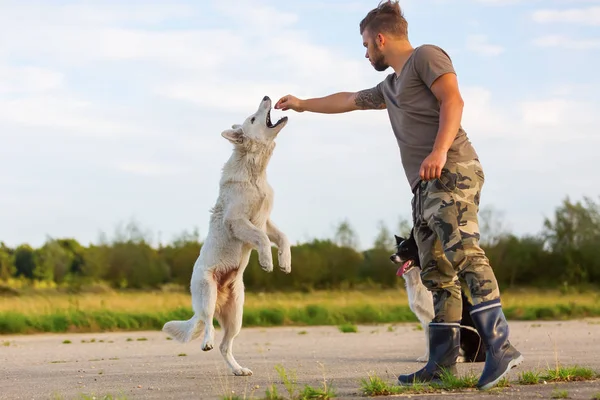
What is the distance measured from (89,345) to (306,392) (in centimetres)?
1150

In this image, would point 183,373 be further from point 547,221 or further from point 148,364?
point 547,221

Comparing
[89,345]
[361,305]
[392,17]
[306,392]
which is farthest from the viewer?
[361,305]

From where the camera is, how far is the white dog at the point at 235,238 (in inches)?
328

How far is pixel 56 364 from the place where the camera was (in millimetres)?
11023

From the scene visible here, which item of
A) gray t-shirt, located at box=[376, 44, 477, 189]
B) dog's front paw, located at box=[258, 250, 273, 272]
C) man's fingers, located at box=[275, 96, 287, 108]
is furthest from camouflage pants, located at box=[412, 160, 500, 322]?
dog's front paw, located at box=[258, 250, 273, 272]

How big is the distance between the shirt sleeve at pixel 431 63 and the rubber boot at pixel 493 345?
172cm

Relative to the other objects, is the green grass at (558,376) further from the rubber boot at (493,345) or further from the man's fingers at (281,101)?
the man's fingers at (281,101)

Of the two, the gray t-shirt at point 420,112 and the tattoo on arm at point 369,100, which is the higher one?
the tattoo on arm at point 369,100

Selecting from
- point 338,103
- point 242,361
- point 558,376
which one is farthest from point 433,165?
point 242,361

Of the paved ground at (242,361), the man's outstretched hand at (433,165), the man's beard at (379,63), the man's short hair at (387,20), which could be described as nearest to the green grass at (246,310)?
the paved ground at (242,361)

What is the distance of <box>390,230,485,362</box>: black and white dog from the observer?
9461mm

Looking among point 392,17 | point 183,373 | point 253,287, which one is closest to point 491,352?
point 392,17

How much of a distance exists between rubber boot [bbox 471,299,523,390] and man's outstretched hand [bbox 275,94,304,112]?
2.86 m

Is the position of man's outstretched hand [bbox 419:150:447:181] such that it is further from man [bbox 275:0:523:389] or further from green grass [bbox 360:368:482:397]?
green grass [bbox 360:368:482:397]
